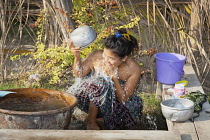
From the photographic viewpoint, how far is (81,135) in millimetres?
2396

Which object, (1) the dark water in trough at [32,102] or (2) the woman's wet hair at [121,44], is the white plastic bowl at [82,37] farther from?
(1) the dark water in trough at [32,102]

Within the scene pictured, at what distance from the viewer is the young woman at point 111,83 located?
2.98m

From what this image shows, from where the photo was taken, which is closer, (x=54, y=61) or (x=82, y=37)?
(x=82, y=37)

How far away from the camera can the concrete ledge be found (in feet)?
7.72

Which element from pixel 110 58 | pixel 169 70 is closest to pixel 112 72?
pixel 110 58

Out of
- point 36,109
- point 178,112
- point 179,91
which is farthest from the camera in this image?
point 179,91

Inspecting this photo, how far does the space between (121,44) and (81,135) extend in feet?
3.16

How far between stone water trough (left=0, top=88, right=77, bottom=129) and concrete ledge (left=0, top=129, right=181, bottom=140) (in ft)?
0.34

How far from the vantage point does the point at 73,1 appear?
166 inches

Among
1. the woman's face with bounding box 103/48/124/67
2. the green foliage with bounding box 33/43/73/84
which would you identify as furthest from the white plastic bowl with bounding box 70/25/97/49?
the green foliage with bounding box 33/43/73/84

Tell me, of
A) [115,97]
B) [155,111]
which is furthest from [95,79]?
[155,111]

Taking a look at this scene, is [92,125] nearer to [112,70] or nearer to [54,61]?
[112,70]

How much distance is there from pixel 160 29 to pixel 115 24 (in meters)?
0.61

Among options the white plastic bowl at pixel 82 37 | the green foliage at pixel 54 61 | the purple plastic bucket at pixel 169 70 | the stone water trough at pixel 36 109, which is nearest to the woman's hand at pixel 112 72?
the white plastic bowl at pixel 82 37
